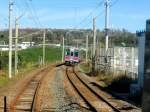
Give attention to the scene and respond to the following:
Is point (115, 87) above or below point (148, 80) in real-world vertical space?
below

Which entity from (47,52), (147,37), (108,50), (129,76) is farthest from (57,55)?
(147,37)

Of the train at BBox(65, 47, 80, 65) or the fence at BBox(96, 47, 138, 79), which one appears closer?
the fence at BBox(96, 47, 138, 79)

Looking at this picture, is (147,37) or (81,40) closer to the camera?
(147,37)

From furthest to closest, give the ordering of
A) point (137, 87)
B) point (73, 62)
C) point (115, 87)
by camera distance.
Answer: point (73, 62) < point (115, 87) < point (137, 87)

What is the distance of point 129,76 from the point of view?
3259 centimetres

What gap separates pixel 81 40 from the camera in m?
147

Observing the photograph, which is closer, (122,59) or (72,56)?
(122,59)

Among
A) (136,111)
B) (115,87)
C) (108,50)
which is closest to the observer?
(136,111)

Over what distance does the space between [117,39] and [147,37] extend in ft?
323

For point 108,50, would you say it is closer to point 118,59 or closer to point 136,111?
point 118,59

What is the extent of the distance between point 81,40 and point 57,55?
34.1 ft

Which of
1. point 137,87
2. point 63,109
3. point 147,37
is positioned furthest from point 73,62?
point 147,37

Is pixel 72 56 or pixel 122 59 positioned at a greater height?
pixel 122 59

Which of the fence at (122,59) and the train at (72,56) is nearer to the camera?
the fence at (122,59)
